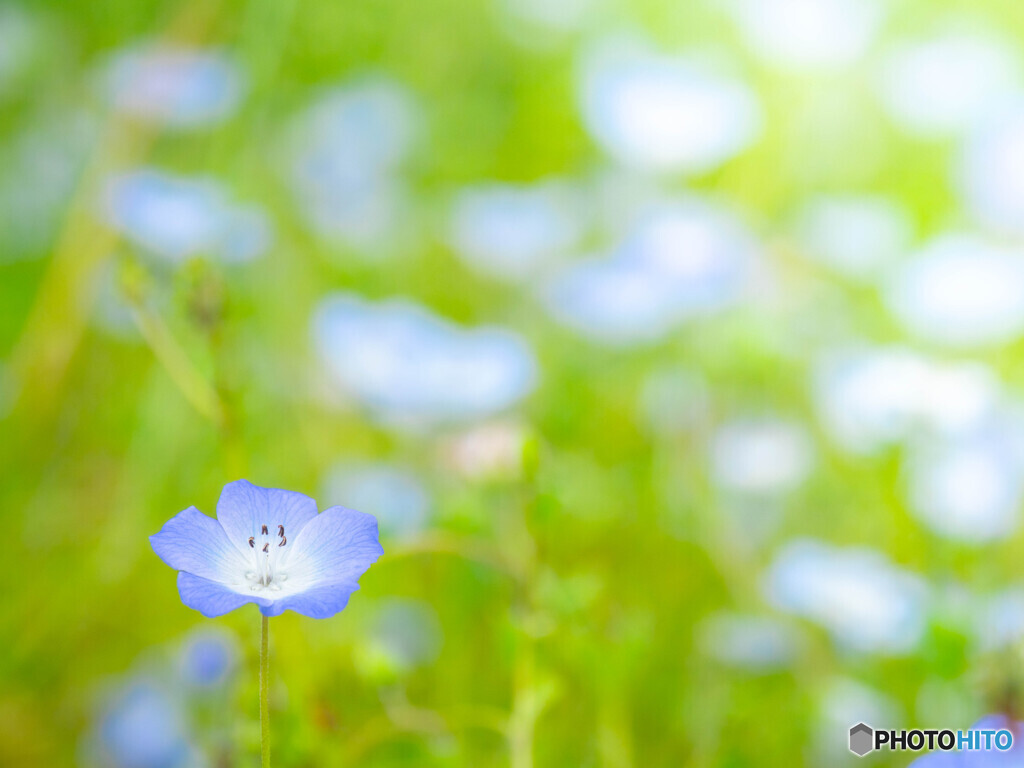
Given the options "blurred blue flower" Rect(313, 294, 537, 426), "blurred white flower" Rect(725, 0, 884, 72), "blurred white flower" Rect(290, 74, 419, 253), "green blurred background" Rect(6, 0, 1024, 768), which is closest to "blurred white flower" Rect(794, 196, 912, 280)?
"green blurred background" Rect(6, 0, 1024, 768)

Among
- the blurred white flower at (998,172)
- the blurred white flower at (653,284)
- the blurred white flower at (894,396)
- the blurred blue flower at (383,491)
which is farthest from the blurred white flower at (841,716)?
the blurred white flower at (998,172)

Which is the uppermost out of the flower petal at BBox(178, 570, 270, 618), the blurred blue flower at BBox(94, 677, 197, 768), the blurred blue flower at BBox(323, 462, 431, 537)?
the blurred blue flower at BBox(323, 462, 431, 537)

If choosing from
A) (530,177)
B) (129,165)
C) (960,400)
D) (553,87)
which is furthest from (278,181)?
(960,400)

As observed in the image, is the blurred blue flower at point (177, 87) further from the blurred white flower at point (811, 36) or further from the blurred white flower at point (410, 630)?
the blurred white flower at point (811, 36)

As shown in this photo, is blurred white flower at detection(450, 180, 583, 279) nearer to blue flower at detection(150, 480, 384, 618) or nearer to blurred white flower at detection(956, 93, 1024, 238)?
blurred white flower at detection(956, 93, 1024, 238)

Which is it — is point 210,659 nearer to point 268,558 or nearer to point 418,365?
point 268,558
